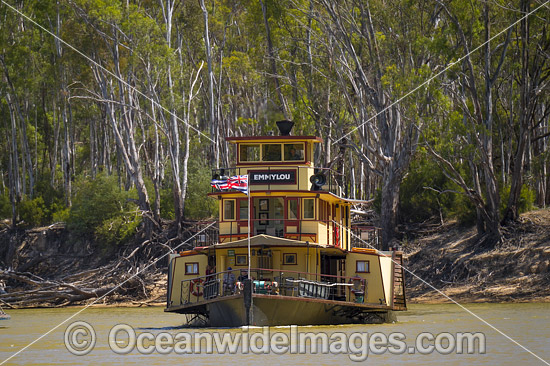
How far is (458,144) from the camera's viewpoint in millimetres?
40156

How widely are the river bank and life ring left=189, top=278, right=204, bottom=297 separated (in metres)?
4.24

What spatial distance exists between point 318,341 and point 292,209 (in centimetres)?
615

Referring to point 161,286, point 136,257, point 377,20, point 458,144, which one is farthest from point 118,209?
point 458,144

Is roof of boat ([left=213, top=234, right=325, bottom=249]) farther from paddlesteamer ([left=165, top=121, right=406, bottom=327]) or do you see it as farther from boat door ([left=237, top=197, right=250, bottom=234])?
boat door ([left=237, top=197, right=250, bottom=234])

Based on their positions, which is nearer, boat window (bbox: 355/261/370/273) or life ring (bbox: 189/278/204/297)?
life ring (bbox: 189/278/204/297)

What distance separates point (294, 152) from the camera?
30406 millimetres

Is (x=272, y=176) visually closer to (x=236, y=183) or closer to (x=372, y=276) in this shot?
(x=236, y=183)

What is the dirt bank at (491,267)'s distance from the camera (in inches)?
1517

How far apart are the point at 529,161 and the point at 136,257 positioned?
747 inches

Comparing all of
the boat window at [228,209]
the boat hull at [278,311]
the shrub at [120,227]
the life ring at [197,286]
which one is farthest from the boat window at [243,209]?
the shrub at [120,227]

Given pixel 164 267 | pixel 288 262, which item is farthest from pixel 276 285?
pixel 164 267

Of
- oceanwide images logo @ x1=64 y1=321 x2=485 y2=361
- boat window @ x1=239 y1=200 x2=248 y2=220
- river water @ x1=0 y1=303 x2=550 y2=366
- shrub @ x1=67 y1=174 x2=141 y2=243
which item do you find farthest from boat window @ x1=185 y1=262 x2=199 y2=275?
shrub @ x1=67 y1=174 x2=141 y2=243

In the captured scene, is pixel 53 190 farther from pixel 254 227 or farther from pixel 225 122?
pixel 254 227

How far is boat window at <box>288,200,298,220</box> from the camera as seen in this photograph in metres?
30.0
